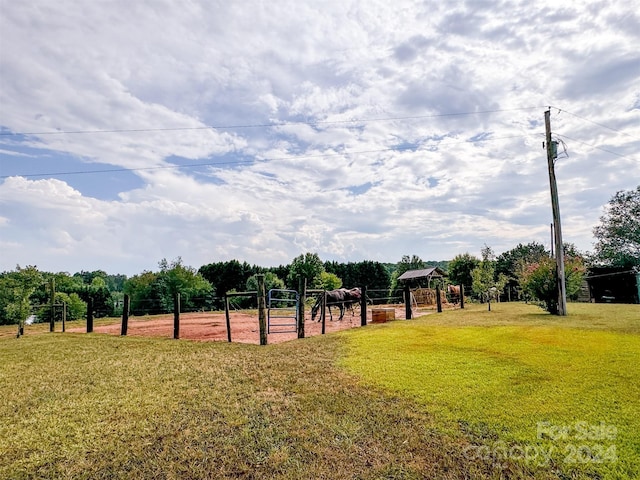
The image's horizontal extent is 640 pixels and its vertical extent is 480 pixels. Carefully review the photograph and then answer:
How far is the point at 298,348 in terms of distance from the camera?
801 cm

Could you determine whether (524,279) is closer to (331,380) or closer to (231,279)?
(331,380)

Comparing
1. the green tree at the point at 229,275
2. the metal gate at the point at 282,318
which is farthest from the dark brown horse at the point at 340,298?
the green tree at the point at 229,275

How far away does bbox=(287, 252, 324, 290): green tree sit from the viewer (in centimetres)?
2938

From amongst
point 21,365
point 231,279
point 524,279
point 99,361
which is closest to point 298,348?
point 99,361

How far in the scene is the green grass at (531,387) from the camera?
311 centimetres

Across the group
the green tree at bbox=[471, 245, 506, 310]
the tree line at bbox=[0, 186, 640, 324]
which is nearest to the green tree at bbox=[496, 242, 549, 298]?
the tree line at bbox=[0, 186, 640, 324]

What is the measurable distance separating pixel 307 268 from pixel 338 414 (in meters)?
25.6

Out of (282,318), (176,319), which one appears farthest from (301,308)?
(282,318)

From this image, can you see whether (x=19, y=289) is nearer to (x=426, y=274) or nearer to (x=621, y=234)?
(x=426, y=274)

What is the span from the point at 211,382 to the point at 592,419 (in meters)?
4.60

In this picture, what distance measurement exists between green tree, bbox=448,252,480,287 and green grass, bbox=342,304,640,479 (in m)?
20.4

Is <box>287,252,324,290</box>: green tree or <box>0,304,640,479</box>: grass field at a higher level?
<box>287,252,324,290</box>: green tree

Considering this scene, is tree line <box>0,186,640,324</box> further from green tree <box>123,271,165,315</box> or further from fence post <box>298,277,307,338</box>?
fence post <box>298,277,307,338</box>

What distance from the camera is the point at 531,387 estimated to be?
4480mm
